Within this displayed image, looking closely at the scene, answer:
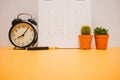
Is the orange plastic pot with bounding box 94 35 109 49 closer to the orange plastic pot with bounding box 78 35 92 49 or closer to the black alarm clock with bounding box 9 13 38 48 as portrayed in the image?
the orange plastic pot with bounding box 78 35 92 49

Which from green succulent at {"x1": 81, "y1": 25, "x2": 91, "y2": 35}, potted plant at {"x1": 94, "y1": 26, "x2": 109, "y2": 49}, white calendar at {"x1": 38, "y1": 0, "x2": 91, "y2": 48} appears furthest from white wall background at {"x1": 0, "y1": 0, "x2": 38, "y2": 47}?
potted plant at {"x1": 94, "y1": 26, "x2": 109, "y2": 49}

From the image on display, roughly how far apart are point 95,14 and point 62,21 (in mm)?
305

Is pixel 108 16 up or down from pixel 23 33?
up

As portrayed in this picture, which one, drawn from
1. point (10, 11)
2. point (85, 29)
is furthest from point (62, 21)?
point (10, 11)

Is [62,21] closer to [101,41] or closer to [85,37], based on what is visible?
[85,37]

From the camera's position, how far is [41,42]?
52.9 inches

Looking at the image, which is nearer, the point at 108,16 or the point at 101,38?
the point at 101,38

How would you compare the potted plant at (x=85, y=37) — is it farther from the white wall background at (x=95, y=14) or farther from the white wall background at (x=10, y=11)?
the white wall background at (x=10, y=11)

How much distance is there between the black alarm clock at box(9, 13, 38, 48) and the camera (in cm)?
133

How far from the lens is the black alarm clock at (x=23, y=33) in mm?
1331

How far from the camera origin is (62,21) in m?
1.37

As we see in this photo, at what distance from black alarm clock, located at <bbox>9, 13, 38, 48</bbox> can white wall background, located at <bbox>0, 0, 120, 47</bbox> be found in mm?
154

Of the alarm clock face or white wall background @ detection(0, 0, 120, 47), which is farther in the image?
white wall background @ detection(0, 0, 120, 47)

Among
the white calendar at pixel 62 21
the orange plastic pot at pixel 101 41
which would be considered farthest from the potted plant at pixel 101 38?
the white calendar at pixel 62 21
